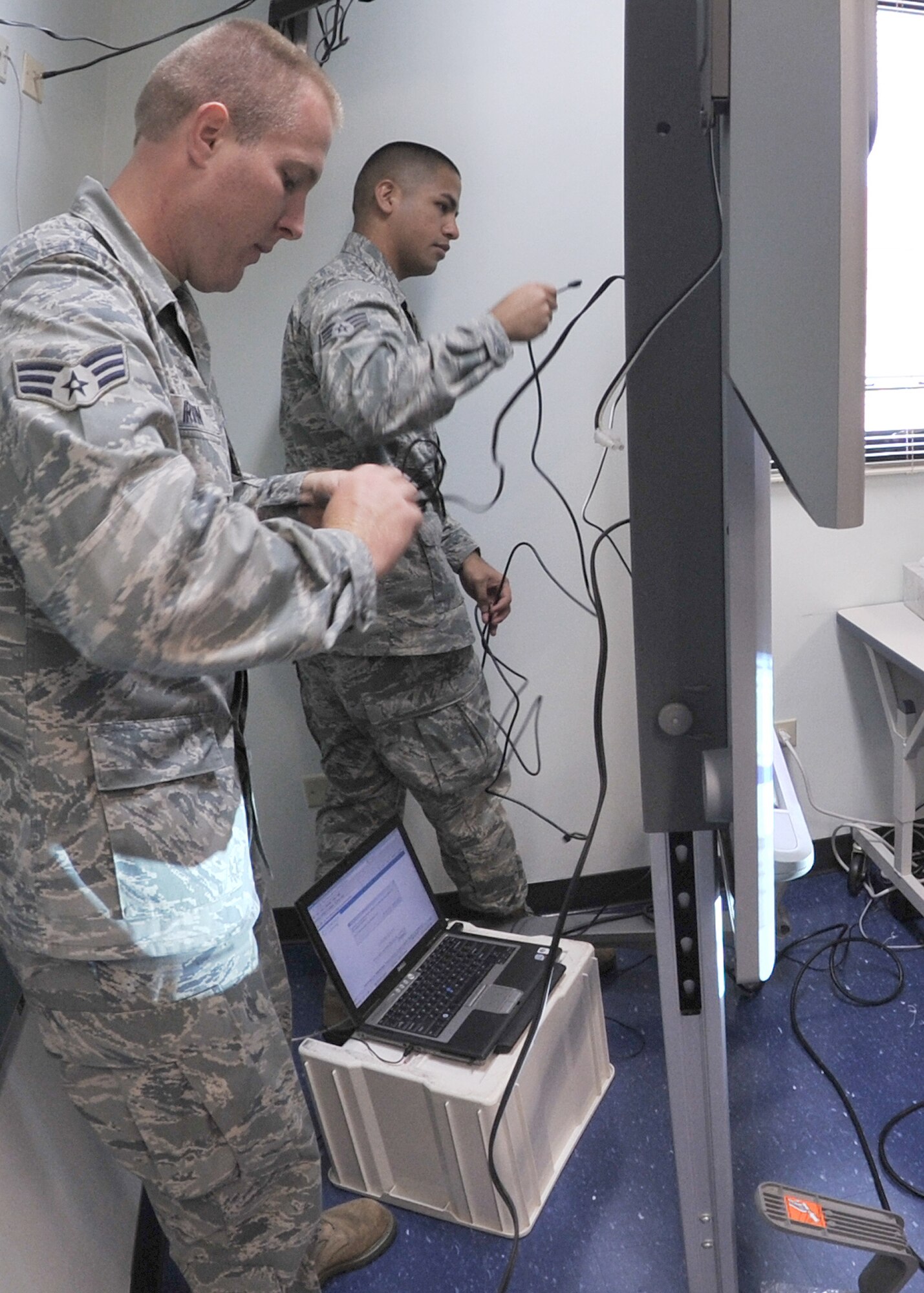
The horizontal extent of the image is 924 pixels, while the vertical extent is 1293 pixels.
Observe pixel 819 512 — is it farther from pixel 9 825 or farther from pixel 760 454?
pixel 9 825

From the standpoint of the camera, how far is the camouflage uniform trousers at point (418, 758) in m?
1.80

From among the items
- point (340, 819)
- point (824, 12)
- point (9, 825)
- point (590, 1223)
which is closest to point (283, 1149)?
point (9, 825)

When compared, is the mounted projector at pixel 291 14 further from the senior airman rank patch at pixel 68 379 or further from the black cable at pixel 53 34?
the senior airman rank patch at pixel 68 379

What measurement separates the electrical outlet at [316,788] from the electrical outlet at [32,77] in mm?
1377

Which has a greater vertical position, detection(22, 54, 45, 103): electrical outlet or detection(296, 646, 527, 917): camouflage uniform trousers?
detection(22, 54, 45, 103): electrical outlet

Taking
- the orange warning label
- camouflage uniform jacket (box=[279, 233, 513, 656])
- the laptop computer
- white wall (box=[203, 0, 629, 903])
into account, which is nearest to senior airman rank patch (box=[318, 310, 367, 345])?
camouflage uniform jacket (box=[279, 233, 513, 656])

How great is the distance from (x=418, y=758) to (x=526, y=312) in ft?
2.86

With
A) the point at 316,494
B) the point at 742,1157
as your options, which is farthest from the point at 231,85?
the point at 742,1157

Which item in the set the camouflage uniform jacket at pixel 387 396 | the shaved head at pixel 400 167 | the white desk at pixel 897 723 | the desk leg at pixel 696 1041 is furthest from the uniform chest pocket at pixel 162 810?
the white desk at pixel 897 723

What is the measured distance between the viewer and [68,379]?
0.71 metres

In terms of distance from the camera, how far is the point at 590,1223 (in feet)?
4.73

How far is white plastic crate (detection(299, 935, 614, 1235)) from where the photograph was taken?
54.6 inches

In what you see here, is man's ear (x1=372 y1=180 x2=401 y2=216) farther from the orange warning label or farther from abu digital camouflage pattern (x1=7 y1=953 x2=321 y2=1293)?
the orange warning label

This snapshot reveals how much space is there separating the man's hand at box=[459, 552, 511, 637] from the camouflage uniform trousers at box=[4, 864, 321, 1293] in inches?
40.8
